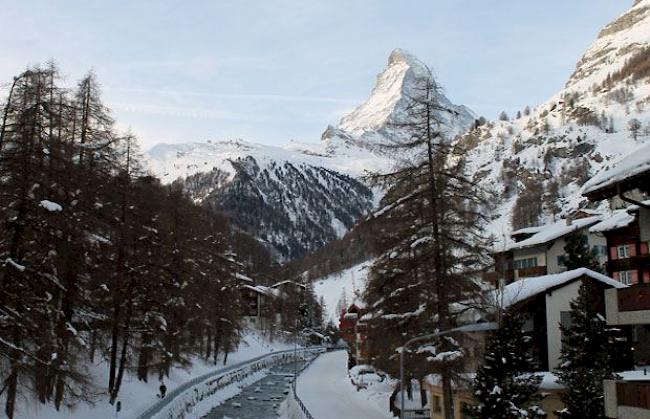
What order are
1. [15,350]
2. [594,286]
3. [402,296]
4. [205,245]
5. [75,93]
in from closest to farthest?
[15,350] → [402,296] → [75,93] → [594,286] → [205,245]

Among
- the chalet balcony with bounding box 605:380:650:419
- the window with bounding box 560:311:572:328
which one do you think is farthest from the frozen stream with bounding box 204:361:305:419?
the chalet balcony with bounding box 605:380:650:419

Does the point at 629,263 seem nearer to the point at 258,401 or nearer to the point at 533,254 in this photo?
the point at 533,254

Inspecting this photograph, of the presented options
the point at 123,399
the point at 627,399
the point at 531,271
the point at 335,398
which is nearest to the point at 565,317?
the point at 627,399

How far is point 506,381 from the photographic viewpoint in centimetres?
2534

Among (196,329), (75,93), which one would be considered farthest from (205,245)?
(75,93)

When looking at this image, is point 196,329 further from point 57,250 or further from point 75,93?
point 57,250

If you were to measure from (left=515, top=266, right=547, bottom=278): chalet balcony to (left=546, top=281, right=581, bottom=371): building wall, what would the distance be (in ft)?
78.6

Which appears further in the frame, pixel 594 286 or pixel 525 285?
pixel 525 285

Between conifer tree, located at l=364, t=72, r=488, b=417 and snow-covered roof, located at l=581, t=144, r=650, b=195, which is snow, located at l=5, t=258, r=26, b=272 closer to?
conifer tree, located at l=364, t=72, r=488, b=417

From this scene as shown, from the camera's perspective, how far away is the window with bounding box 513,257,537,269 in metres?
60.9

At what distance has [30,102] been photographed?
21328mm

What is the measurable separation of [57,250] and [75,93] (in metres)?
11.9

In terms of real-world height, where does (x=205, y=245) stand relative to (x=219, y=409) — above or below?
above

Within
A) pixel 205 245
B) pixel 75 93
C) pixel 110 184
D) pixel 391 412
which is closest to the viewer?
pixel 110 184
